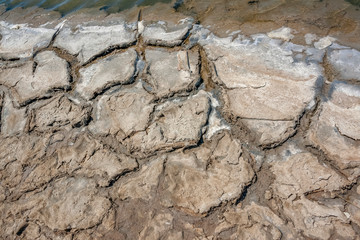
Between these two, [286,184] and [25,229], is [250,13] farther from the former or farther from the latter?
[25,229]

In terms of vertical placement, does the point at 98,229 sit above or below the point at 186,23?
below

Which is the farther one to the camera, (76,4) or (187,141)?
(76,4)

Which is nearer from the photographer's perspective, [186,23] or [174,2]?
[186,23]

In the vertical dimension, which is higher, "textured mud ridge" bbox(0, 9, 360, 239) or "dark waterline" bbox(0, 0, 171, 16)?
"dark waterline" bbox(0, 0, 171, 16)

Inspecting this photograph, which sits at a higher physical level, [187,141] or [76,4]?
[76,4]

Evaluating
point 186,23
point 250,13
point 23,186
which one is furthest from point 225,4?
point 23,186
